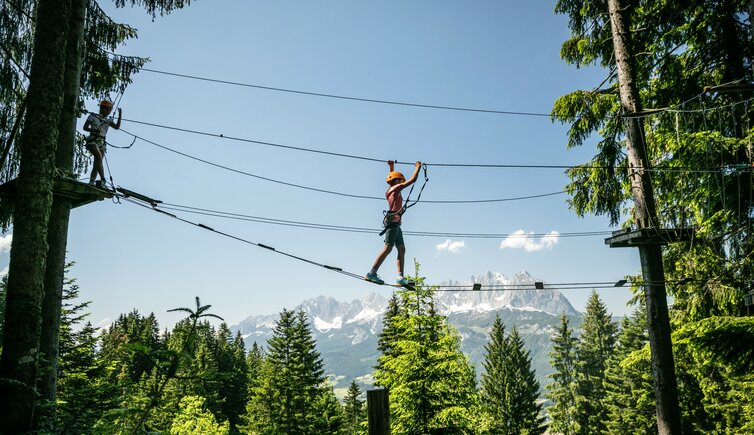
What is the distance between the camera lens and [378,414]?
4.68 meters

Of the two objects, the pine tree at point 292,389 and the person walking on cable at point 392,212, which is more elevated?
the person walking on cable at point 392,212

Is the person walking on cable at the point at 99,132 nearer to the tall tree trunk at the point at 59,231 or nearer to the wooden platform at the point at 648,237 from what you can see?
the tall tree trunk at the point at 59,231

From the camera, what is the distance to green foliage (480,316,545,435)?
4875 centimetres

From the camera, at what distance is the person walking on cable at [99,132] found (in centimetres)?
897

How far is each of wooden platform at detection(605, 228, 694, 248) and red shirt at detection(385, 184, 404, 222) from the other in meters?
4.63

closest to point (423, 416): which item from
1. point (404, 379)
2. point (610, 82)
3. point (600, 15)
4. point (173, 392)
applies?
point (404, 379)

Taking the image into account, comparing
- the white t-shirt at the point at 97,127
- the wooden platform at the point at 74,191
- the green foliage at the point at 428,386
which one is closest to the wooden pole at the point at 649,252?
the green foliage at the point at 428,386

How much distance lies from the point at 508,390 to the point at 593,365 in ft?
38.5

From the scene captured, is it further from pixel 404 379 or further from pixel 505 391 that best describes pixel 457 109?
pixel 505 391

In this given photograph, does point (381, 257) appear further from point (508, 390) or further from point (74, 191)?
point (508, 390)

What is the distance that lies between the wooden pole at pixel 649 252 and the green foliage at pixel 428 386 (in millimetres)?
8910

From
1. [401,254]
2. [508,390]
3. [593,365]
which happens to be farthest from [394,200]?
[593,365]

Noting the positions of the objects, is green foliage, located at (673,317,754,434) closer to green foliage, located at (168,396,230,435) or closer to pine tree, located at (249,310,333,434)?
pine tree, located at (249,310,333,434)

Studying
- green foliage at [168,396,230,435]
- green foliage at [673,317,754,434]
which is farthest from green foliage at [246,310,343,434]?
green foliage at [673,317,754,434]
